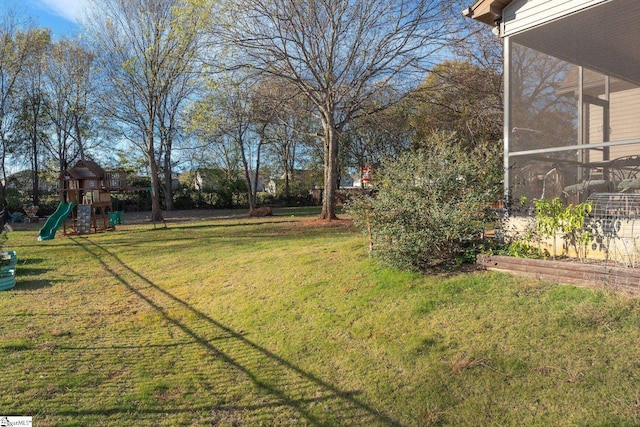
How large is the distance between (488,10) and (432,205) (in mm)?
3063

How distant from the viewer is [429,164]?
607 centimetres

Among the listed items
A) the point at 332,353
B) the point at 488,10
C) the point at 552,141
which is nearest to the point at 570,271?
the point at 552,141

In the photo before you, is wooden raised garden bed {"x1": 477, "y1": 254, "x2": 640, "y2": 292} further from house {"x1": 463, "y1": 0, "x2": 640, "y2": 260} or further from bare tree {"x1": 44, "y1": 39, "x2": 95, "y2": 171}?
bare tree {"x1": 44, "y1": 39, "x2": 95, "y2": 171}

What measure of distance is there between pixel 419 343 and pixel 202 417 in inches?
79.2

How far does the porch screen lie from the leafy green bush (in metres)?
0.39

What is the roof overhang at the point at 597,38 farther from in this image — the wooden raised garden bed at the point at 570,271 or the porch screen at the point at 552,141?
the wooden raised garden bed at the point at 570,271

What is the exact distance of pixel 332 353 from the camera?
13.7 feet

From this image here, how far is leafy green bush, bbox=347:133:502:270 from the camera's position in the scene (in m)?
5.57

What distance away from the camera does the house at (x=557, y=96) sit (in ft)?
18.9

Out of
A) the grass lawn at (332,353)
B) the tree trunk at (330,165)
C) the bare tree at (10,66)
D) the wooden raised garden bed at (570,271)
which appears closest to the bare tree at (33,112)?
the bare tree at (10,66)

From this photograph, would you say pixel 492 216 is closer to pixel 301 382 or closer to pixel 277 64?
pixel 301 382

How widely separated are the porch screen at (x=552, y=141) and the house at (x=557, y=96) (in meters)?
0.01

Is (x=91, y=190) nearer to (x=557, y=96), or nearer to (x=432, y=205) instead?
(x=432, y=205)

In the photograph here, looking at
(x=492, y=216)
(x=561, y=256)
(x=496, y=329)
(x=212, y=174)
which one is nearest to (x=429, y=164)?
(x=492, y=216)
